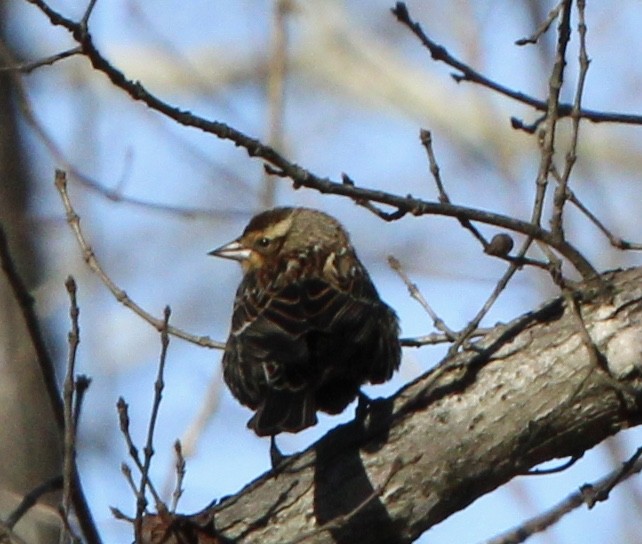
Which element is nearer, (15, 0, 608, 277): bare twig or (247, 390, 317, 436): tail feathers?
(15, 0, 608, 277): bare twig

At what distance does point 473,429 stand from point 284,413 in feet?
1.94

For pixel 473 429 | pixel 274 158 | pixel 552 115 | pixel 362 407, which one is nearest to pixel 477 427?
pixel 473 429

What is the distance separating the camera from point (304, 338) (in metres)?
4.48

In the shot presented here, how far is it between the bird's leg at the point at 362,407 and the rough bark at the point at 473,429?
0.04 m

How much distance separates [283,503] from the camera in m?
4.06

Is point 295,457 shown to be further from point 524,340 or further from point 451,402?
point 524,340

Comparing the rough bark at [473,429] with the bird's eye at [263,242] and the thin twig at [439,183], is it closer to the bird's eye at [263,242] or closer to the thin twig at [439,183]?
the thin twig at [439,183]

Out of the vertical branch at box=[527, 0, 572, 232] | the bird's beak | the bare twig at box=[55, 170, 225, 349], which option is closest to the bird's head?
the bird's beak

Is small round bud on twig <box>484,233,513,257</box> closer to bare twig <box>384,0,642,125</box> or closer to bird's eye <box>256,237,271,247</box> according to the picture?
bare twig <box>384,0,642,125</box>

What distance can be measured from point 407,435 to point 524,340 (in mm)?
427

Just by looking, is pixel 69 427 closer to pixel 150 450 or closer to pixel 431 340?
pixel 150 450

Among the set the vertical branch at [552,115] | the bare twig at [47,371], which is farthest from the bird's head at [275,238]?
the bare twig at [47,371]

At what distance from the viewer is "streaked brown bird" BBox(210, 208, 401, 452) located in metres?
4.34

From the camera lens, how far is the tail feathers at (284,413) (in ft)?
13.6
